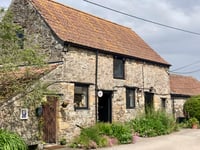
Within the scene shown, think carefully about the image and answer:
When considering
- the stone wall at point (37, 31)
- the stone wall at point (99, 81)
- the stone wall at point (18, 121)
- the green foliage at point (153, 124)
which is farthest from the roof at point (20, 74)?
the green foliage at point (153, 124)

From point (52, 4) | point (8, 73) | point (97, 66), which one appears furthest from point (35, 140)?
point (52, 4)

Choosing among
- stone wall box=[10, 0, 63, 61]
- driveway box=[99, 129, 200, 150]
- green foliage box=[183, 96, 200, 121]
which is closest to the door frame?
driveway box=[99, 129, 200, 150]

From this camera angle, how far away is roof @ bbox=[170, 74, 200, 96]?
102 ft

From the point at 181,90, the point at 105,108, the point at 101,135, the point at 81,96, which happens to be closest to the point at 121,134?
the point at 101,135

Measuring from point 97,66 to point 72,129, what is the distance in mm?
4078

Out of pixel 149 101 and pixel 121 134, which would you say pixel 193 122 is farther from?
pixel 121 134

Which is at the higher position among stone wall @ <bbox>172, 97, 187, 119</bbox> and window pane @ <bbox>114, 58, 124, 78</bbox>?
window pane @ <bbox>114, 58, 124, 78</bbox>

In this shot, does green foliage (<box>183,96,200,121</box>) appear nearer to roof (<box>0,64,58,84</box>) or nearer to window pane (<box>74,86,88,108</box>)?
window pane (<box>74,86,88,108</box>)

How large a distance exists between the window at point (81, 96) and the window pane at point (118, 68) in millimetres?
3129

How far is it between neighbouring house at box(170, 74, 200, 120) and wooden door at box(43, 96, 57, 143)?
14096 mm

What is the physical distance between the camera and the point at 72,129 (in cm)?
1811

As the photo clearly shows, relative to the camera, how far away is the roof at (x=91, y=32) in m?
19.6

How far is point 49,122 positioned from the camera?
56.6 feet

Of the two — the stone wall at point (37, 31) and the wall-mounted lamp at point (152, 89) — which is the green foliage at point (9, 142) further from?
the wall-mounted lamp at point (152, 89)
